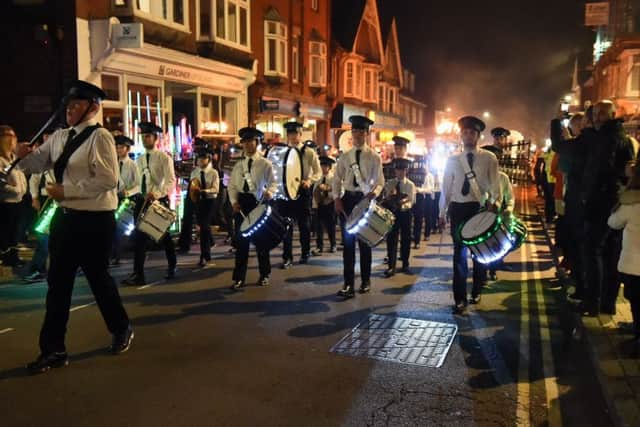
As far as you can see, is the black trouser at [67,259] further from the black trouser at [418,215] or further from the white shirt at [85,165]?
the black trouser at [418,215]

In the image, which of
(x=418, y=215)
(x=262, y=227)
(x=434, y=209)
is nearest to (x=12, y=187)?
(x=262, y=227)

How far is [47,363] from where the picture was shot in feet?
16.2

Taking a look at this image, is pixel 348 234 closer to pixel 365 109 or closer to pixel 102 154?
pixel 102 154

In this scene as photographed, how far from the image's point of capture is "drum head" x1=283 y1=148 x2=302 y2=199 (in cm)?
905

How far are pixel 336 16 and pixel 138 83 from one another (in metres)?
21.4

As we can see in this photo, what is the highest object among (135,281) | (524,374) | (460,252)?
(460,252)

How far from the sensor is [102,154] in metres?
5.01

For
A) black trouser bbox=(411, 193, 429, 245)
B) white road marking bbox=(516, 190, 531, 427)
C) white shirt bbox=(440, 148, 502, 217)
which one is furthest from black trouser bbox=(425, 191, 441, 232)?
white shirt bbox=(440, 148, 502, 217)

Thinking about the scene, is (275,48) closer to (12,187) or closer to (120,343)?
(12,187)

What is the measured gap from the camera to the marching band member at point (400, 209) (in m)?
9.24

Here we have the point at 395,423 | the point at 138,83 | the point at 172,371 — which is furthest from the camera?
the point at 138,83

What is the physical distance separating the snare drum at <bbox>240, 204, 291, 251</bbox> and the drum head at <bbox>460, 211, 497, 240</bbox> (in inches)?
101

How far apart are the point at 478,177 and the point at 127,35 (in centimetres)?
1034

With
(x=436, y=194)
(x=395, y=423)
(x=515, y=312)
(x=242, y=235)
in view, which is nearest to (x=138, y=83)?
(x=436, y=194)
